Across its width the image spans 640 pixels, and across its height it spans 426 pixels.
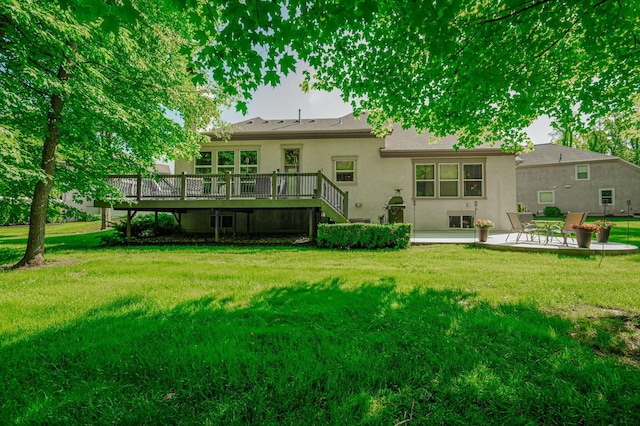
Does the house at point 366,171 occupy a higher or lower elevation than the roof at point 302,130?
lower

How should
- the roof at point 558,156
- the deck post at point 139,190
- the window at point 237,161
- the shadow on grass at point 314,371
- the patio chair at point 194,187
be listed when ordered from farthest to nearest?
the roof at point 558,156 < the window at point 237,161 < the patio chair at point 194,187 < the deck post at point 139,190 < the shadow on grass at point 314,371

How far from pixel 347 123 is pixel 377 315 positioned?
42.2 feet

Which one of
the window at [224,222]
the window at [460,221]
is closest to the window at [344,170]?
the window at [460,221]

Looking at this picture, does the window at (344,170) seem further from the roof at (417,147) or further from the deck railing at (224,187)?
the deck railing at (224,187)

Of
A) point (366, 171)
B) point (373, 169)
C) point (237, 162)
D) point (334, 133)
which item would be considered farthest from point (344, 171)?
point (237, 162)

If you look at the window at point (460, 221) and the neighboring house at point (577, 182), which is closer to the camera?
the window at point (460, 221)

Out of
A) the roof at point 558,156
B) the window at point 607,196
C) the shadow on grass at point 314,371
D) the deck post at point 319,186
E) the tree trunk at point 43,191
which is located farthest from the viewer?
the roof at point 558,156

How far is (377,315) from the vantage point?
3.42 m

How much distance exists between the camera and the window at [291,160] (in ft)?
46.6

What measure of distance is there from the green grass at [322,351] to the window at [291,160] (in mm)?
9736

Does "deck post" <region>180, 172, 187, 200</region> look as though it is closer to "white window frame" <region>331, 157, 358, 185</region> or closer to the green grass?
the green grass

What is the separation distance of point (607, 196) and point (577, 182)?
2.40m

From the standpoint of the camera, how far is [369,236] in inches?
365

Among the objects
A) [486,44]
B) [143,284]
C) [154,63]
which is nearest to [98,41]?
[154,63]
